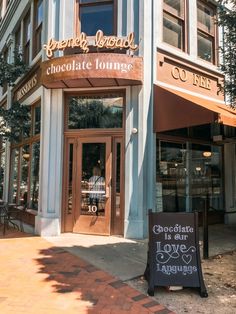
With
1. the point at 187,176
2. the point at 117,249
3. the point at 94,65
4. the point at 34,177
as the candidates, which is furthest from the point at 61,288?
the point at 187,176

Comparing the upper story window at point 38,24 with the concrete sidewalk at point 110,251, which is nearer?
the concrete sidewalk at point 110,251

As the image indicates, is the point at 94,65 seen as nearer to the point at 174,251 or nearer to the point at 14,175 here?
the point at 174,251

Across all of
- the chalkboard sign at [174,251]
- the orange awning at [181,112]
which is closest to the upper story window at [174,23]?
the orange awning at [181,112]

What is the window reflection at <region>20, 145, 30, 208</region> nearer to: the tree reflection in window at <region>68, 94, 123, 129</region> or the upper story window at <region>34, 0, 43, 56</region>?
the tree reflection in window at <region>68, 94, 123, 129</region>

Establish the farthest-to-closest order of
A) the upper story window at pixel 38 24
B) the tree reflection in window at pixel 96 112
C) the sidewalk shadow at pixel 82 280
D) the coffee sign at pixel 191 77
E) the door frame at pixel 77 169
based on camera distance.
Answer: the upper story window at pixel 38 24, the coffee sign at pixel 191 77, the tree reflection in window at pixel 96 112, the door frame at pixel 77 169, the sidewalk shadow at pixel 82 280

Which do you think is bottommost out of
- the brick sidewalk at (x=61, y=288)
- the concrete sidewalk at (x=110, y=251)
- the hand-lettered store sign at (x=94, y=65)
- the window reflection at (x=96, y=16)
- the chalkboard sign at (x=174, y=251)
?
the brick sidewalk at (x=61, y=288)

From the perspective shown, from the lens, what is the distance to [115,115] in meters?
8.69

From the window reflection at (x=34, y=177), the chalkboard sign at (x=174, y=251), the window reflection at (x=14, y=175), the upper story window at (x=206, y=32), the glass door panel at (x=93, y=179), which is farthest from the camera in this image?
the window reflection at (x=14, y=175)

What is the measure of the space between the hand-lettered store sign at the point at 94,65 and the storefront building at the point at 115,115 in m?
0.02

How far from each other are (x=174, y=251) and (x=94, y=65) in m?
4.76

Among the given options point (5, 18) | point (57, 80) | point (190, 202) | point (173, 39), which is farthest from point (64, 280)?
point (5, 18)

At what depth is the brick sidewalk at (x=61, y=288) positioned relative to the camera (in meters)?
4.29

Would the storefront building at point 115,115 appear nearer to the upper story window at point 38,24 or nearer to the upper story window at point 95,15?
the upper story window at point 95,15

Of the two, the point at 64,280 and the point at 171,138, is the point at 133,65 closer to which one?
the point at 171,138
